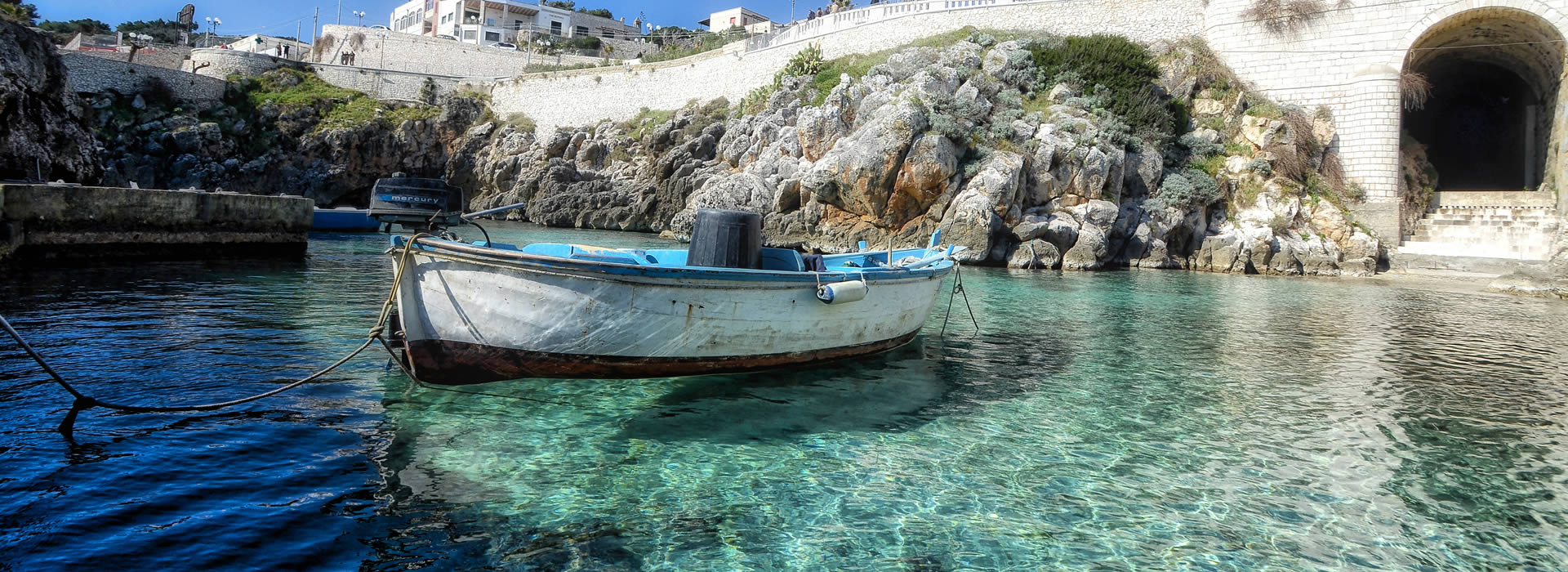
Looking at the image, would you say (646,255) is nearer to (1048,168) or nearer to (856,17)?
(1048,168)

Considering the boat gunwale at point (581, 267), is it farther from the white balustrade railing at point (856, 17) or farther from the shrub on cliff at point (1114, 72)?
the white balustrade railing at point (856, 17)

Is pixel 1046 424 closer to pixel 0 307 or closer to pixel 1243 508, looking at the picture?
pixel 1243 508

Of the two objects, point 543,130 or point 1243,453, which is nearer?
point 1243,453

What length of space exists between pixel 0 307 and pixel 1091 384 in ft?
40.8

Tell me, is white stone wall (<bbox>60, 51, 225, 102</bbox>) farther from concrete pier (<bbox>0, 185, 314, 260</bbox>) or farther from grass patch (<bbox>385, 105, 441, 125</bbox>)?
concrete pier (<bbox>0, 185, 314, 260</bbox>)

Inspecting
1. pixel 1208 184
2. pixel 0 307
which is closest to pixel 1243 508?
pixel 0 307

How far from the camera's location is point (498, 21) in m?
63.4

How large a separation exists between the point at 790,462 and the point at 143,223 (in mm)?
15647

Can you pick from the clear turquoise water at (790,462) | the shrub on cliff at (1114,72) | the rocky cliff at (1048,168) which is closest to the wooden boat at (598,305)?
the clear turquoise water at (790,462)

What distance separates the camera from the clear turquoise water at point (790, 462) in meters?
4.05

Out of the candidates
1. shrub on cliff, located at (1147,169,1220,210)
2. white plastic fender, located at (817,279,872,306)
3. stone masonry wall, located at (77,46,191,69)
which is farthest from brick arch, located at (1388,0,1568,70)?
stone masonry wall, located at (77,46,191,69)

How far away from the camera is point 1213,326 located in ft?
40.0

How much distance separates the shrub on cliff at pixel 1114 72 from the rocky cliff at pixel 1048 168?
0.08m

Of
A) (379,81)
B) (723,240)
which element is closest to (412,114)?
(379,81)
